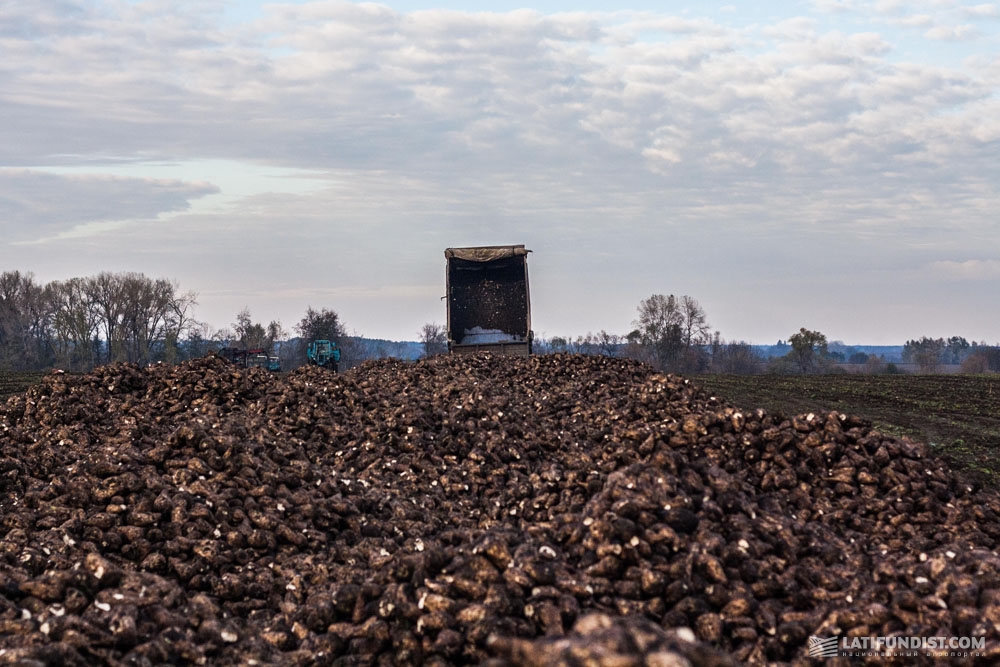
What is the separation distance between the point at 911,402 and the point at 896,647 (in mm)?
21180

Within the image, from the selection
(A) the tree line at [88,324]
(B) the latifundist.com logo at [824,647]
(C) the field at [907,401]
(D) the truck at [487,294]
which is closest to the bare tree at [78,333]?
(A) the tree line at [88,324]

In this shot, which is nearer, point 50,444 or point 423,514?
point 423,514

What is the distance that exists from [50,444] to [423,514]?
6.13m

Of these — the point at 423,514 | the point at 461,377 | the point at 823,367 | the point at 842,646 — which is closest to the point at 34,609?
the point at 423,514

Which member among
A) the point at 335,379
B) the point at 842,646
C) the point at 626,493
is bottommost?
the point at 842,646

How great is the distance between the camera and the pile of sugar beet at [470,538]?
5.85m

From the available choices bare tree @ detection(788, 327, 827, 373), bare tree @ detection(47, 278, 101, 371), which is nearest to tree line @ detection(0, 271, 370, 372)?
bare tree @ detection(47, 278, 101, 371)

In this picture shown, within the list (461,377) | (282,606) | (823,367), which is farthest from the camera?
(823,367)

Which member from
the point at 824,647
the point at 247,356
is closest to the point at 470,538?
the point at 824,647

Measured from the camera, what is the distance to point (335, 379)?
16594 mm

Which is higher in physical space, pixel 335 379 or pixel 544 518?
pixel 335 379

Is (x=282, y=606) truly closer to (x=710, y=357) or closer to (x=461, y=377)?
(x=461, y=377)

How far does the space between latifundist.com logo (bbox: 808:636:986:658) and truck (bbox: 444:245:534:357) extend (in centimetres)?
1869

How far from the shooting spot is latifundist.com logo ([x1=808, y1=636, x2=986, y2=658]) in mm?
5488
